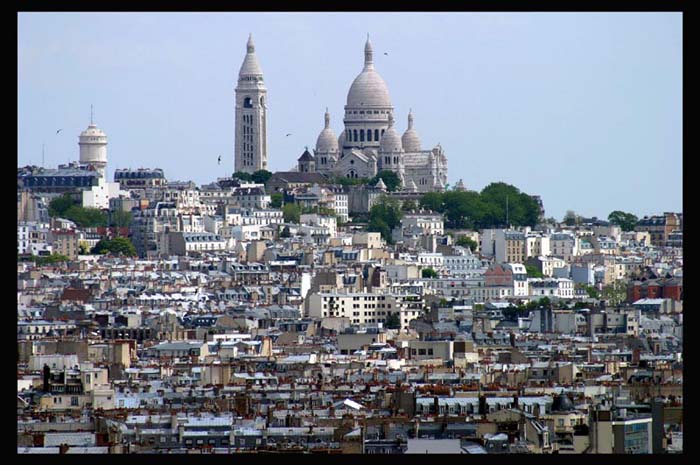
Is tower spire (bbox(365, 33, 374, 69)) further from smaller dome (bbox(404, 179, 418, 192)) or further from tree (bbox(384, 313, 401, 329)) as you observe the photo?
tree (bbox(384, 313, 401, 329))

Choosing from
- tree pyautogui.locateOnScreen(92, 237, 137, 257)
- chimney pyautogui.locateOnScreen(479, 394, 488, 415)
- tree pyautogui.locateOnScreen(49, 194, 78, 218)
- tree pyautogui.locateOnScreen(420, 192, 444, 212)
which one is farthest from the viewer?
tree pyautogui.locateOnScreen(420, 192, 444, 212)

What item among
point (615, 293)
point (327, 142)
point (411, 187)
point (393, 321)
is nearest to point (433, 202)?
point (411, 187)

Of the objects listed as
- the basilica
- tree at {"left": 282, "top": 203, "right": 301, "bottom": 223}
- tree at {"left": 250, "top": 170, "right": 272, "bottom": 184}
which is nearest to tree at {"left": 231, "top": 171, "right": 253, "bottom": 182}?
tree at {"left": 250, "top": 170, "right": 272, "bottom": 184}

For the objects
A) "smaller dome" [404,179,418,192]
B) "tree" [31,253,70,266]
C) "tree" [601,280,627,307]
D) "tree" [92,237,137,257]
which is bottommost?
"tree" [601,280,627,307]

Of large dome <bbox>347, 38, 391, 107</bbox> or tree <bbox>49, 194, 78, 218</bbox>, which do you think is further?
large dome <bbox>347, 38, 391, 107</bbox>

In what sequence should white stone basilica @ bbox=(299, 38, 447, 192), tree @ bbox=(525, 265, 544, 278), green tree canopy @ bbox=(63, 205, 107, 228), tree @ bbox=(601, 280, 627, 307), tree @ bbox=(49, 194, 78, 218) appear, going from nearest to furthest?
tree @ bbox=(601, 280, 627, 307) → tree @ bbox=(525, 265, 544, 278) → green tree canopy @ bbox=(63, 205, 107, 228) → tree @ bbox=(49, 194, 78, 218) → white stone basilica @ bbox=(299, 38, 447, 192)

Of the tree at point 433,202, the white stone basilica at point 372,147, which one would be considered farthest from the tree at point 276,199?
the white stone basilica at point 372,147
